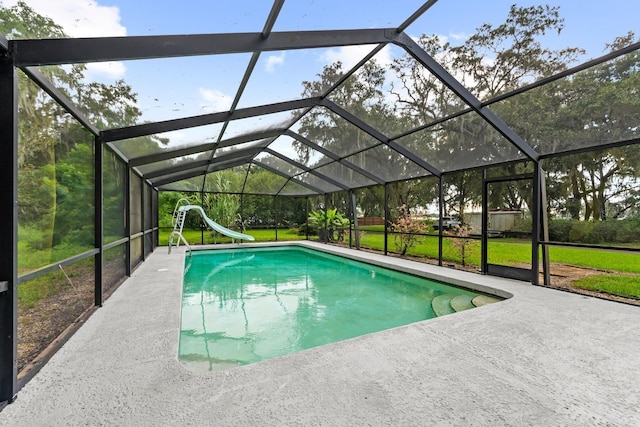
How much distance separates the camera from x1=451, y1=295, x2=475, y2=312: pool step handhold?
4652 millimetres

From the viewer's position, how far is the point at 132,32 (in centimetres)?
249

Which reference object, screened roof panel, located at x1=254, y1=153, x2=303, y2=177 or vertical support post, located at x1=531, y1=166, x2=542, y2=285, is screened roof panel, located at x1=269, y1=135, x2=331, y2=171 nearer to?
screened roof panel, located at x1=254, y1=153, x2=303, y2=177

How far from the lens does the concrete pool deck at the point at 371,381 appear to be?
1.72 m

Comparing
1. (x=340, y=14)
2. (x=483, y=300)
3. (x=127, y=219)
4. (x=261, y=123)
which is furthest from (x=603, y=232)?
(x=127, y=219)

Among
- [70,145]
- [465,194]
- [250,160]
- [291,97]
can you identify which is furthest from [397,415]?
[250,160]

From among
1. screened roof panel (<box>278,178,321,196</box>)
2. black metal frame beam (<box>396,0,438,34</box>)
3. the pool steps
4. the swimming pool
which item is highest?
black metal frame beam (<box>396,0,438,34</box>)

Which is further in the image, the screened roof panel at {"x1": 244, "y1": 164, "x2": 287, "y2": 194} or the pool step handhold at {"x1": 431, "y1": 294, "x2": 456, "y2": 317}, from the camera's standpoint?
the screened roof panel at {"x1": 244, "y1": 164, "x2": 287, "y2": 194}

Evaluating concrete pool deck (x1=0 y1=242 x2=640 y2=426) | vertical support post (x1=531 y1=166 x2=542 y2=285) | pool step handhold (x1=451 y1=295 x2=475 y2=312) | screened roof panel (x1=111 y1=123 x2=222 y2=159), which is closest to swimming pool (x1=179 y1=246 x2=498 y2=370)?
pool step handhold (x1=451 y1=295 x2=475 y2=312)

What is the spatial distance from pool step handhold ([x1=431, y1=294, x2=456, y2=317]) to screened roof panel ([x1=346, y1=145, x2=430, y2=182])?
343 centimetres

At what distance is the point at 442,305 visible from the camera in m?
4.89

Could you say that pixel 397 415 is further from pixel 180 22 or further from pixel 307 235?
pixel 307 235

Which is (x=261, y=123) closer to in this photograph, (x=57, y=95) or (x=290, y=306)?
(x=290, y=306)

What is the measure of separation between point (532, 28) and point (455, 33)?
0.81 metres

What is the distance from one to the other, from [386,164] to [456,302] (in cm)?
411
